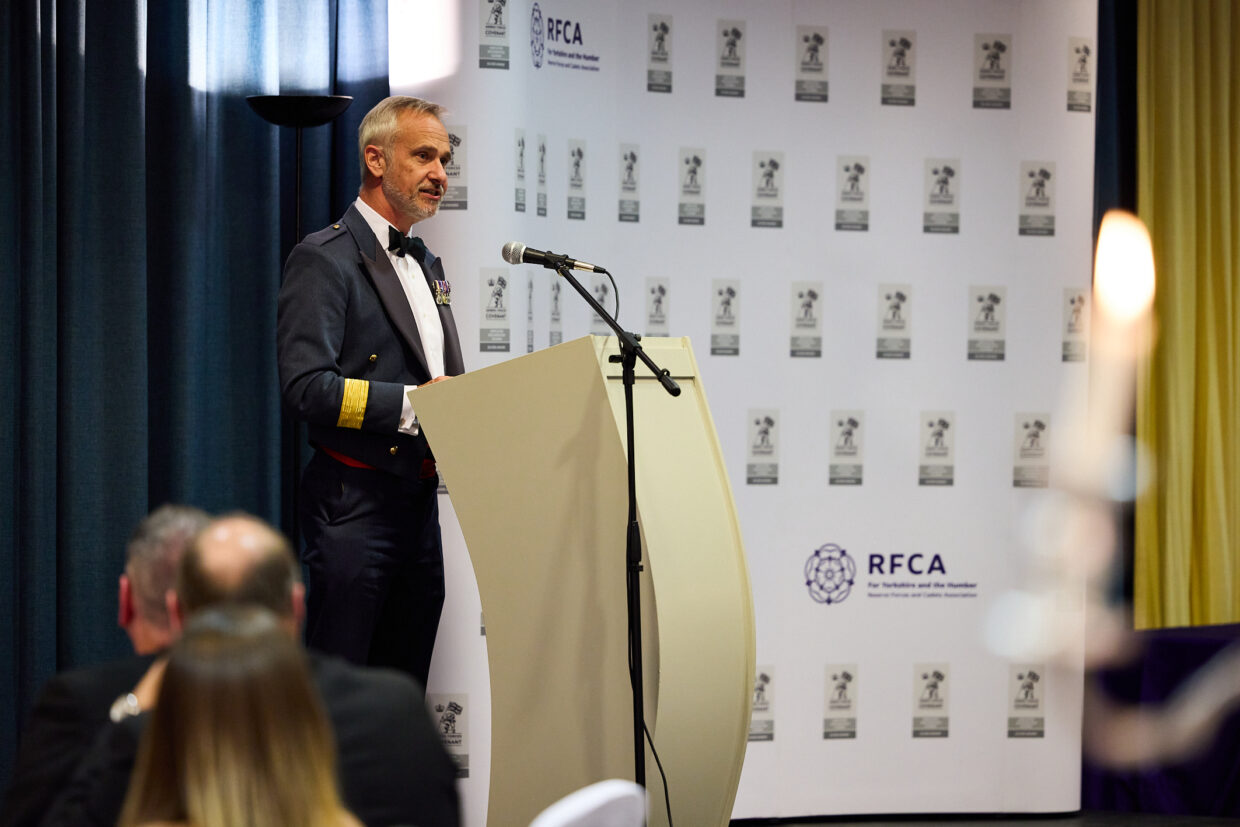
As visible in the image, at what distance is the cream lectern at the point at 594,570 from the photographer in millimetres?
2432

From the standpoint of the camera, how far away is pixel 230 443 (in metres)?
3.85

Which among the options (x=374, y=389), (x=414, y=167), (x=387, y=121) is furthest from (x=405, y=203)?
(x=374, y=389)

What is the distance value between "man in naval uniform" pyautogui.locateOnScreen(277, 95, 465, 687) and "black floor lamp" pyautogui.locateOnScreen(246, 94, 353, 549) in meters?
0.35

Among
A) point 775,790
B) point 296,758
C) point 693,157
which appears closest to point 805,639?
point 775,790

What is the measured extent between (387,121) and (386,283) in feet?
1.37

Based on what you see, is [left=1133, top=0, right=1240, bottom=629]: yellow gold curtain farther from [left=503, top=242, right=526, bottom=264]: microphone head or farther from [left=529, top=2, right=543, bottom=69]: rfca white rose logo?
[left=503, top=242, right=526, bottom=264]: microphone head

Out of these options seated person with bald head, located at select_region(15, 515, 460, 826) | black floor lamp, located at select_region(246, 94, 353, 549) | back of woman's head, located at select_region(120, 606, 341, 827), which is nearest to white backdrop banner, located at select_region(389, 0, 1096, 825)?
black floor lamp, located at select_region(246, 94, 353, 549)

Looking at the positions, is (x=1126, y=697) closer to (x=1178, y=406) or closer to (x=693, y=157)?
(x=1178, y=406)

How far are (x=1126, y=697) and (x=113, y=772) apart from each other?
3.77 m

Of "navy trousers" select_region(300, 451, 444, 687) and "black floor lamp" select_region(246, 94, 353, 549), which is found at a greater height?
"black floor lamp" select_region(246, 94, 353, 549)

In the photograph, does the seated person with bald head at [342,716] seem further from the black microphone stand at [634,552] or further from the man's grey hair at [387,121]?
the man's grey hair at [387,121]

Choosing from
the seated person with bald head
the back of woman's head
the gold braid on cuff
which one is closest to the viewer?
the back of woman's head

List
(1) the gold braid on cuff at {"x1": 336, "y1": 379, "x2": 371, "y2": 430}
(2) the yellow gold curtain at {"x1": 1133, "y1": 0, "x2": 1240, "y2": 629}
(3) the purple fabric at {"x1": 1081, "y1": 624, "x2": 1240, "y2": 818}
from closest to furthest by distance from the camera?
(1) the gold braid on cuff at {"x1": 336, "y1": 379, "x2": 371, "y2": 430} < (3) the purple fabric at {"x1": 1081, "y1": 624, "x2": 1240, "y2": 818} < (2) the yellow gold curtain at {"x1": 1133, "y1": 0, "x2": 1240, "y2": 629}

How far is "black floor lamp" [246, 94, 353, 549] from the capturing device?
133 inches
